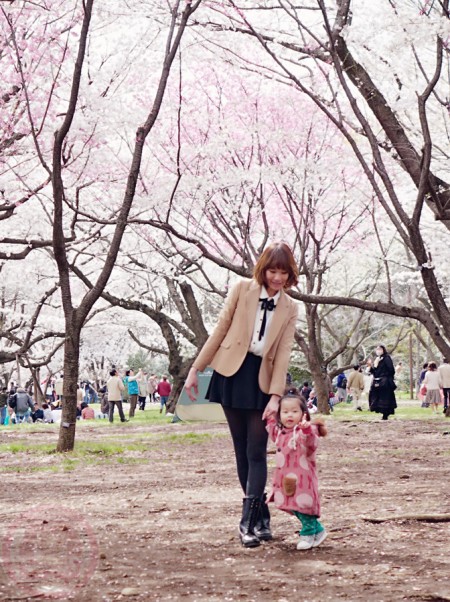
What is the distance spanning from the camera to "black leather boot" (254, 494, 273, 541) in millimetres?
4766

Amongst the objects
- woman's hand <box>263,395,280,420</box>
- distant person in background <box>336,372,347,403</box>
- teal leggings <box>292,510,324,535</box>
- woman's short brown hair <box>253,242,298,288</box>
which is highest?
distant person in background <box>336,372,347,403</box>

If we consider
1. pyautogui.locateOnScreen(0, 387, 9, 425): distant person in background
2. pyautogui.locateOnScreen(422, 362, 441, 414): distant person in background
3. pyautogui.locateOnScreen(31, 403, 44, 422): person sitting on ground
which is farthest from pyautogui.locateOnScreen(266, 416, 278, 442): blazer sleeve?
pyautogui.locateOnScreen(0, 387, 9, 425): distant person in background

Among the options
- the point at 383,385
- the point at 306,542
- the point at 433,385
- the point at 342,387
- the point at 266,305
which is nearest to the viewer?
the point at 306,542

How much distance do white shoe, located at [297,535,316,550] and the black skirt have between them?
2.27 feet

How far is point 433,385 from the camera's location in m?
23.3

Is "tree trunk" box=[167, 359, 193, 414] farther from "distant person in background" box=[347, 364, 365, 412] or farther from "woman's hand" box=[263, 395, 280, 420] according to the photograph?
"woman's hand" box=[263, 395, 280, 420]

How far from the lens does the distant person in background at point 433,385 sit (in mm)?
22969

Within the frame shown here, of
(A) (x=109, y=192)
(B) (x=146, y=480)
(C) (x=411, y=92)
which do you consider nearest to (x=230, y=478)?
(B) (x=146, y=480)

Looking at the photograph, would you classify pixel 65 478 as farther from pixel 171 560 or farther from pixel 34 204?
pixel 34 204

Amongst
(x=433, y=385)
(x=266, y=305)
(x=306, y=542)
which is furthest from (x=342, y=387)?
(x=306, y=542)

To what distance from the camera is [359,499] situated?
251 inches

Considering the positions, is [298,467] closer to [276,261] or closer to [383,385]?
[276,261]

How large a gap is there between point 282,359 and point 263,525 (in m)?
0.90

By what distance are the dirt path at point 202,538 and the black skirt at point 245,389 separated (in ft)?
2.42
